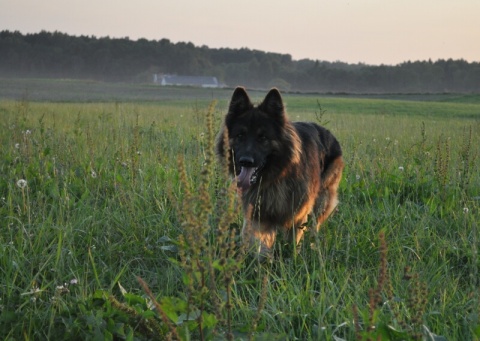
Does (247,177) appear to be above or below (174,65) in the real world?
below

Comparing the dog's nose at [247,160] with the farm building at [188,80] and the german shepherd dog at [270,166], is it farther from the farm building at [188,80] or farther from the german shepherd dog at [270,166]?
the farm building at [188,80]

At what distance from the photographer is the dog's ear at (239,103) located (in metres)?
4.44

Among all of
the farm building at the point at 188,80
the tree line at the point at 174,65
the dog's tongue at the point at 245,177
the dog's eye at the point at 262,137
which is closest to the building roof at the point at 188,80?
the farm building at the point at 188,80

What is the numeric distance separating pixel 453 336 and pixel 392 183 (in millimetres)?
3284

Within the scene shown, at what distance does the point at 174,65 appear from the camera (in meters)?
114

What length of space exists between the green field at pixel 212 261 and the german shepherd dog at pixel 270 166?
0.68ft

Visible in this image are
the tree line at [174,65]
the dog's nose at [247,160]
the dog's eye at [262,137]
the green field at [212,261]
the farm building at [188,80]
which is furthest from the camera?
the farm building at [188,80]

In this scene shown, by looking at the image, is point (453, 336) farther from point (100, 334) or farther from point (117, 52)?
point (117, 52)

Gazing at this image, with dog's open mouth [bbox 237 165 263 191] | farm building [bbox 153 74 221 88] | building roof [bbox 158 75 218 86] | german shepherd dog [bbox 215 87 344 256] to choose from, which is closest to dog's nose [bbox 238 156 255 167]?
german shepherd dog [bbox 215 87 344 256]

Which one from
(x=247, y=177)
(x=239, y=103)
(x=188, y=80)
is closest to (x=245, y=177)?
(x=247, y=177)

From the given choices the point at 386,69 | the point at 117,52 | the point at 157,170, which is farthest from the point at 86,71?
the point at 157,170

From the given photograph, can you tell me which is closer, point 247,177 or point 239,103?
point 247,177

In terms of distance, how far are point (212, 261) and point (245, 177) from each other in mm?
2642

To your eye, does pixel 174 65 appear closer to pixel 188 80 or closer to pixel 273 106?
pixel 188 80
